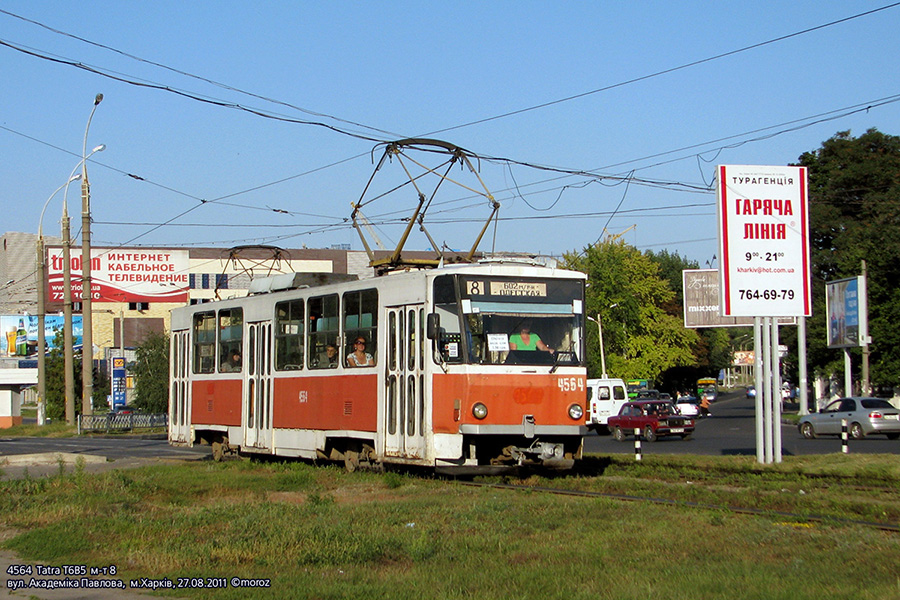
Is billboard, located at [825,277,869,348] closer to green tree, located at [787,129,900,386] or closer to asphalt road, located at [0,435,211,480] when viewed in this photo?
green tree, located at [787,129,900,386]

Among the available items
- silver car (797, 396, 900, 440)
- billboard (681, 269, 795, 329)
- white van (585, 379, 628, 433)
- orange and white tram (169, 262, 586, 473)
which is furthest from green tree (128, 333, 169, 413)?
orange and white tram (169, 262, 586, 473)

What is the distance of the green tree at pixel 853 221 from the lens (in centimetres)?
5312

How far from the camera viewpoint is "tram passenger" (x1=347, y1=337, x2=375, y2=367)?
16734mm

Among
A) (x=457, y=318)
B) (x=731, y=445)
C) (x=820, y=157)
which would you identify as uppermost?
(x=820, y=157)

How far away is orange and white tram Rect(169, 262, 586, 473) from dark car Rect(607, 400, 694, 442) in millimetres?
17560

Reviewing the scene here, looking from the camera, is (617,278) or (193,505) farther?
(617,278)

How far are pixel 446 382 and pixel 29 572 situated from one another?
7.24m

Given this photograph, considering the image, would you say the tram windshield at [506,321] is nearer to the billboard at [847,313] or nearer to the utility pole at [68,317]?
the utility pole at [68,317]

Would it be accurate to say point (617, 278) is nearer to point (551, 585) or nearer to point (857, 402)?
point (857, 402)

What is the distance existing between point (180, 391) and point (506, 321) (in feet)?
36.1

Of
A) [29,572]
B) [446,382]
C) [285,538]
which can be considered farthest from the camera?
[446,382]

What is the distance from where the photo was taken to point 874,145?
223 feet

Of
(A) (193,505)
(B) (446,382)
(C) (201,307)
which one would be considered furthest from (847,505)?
(C) (201,307)

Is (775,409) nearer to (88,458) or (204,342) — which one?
(204,342)
